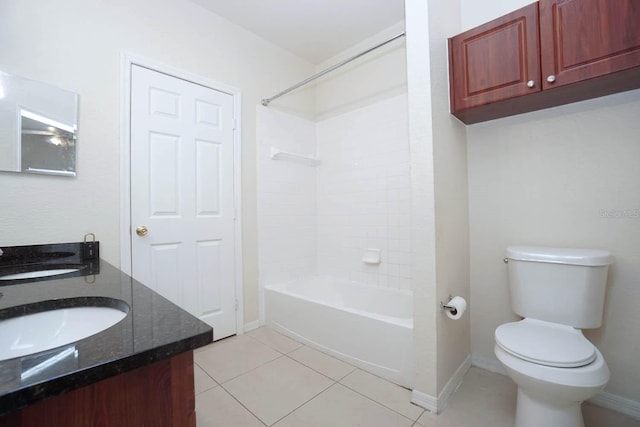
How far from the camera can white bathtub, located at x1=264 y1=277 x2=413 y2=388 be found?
5.59 feet

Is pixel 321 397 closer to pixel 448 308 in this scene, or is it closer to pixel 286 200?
pixel 448 308

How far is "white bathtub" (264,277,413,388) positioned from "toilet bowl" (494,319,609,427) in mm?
518

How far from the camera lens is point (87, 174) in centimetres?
172

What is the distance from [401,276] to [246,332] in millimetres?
1421

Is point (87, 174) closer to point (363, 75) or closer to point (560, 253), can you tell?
point (363, 75)

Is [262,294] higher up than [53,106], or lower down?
lower down

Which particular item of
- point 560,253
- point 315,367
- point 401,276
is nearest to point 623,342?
point 560,253

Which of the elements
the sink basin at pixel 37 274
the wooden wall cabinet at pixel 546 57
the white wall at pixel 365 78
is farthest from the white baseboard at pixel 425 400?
the white wall at pixel 365 78

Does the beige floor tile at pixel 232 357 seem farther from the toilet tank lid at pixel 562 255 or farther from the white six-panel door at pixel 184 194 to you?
the toilet tank lid at pixel 562 255

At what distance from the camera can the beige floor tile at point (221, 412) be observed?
1.40 metres

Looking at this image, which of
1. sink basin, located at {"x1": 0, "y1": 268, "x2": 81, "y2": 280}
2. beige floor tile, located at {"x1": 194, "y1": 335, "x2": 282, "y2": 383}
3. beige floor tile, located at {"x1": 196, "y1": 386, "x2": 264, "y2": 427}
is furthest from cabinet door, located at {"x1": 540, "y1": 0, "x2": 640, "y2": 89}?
sink basin, located at {"x1": 0, "y1": 268, "x2": 81, "y2": 280}

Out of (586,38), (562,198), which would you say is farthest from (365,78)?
(562,198)

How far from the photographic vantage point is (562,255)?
4.68 feet

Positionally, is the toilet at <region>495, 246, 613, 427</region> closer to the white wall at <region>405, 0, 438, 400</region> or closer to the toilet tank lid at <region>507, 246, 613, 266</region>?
the toilet tank lid at <region>507, 246, 613, 266</region>
